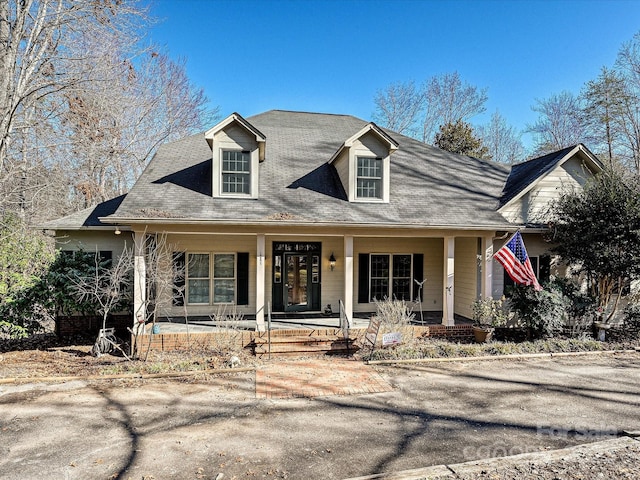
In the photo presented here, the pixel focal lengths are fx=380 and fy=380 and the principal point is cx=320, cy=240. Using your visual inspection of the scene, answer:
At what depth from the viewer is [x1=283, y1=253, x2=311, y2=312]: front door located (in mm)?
12453

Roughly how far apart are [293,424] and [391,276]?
26.6 ft

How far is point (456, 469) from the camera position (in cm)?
432

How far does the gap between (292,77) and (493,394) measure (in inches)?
711

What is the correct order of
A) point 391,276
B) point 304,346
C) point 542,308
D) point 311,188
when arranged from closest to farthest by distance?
point 304,346 < point 542,308 < point 311,188 < point 391,276

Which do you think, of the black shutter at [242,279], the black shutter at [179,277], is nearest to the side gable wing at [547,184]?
the black shutter at [242,279]

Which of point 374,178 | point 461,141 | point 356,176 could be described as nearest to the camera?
point 356,176

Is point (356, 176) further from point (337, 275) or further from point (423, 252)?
point (423, 252)

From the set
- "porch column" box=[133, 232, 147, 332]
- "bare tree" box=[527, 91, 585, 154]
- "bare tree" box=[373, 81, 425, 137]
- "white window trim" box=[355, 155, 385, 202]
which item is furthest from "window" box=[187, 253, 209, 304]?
"bare tree" box=[527, 91, 585, 154]

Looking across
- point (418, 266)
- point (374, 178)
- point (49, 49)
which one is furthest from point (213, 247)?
point (49, 49)

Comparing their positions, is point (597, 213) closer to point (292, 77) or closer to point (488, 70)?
point (488, 70)

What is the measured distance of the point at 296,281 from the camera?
494 inches

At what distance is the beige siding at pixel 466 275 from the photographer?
38.2ft

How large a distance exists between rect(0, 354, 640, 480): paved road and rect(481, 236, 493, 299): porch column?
3204 mm

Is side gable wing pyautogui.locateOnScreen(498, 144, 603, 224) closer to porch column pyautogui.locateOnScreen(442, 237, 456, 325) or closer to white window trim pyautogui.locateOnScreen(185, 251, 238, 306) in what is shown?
porch column pyautogui.locateOnScreen(442, 237, 456, 325)
